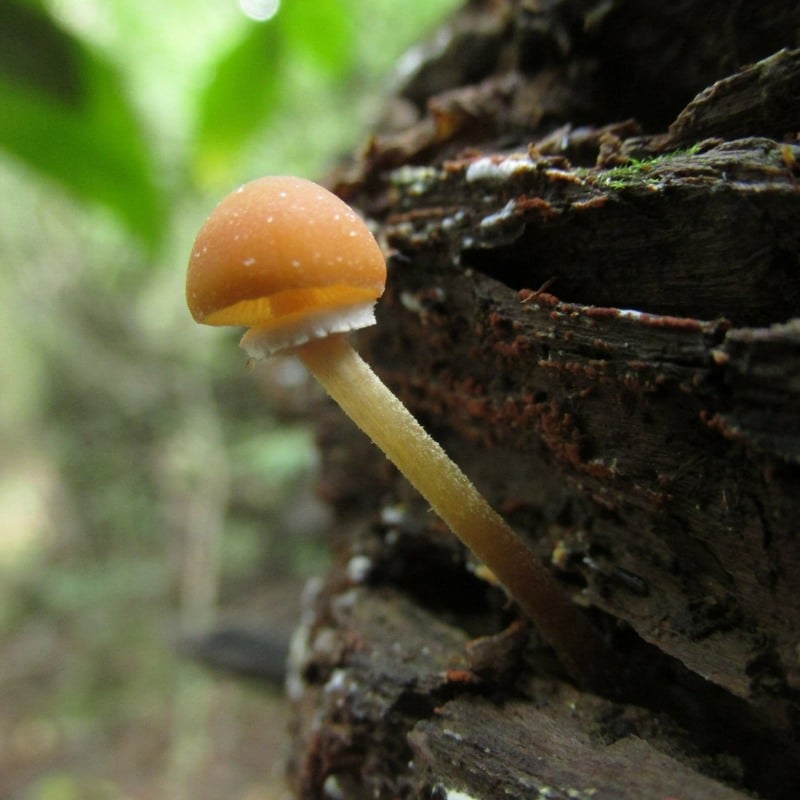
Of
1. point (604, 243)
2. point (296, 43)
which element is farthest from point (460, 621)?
point (296, 43)

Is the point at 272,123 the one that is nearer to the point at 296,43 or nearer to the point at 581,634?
the point at 296,43

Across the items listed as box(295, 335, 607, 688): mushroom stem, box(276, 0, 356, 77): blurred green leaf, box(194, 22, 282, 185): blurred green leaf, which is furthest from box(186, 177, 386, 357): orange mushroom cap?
box(194, 22, 282, 185): blurred green leaf

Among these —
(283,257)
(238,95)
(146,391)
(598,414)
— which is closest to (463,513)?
(598,414)

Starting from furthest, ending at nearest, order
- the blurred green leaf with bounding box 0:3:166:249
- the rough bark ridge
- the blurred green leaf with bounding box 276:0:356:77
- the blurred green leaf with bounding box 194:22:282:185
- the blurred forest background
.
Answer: the blurred green leaf with bounding box 194:22:282:185
the blurred forest background
the blurred green leaf with bounding box 276:0:356:77
the blurred green leaf with bounding box 0:3:166:249
the rough bark ridge

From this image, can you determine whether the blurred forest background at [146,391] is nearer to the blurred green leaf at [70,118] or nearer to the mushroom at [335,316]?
the blurred green leaf at [70,118]

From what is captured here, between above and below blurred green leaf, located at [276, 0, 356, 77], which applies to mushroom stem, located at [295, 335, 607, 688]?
below

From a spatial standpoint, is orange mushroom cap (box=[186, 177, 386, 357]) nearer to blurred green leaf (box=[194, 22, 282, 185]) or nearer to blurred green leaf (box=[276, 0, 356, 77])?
blurred green leaf (box=[276, 0, 356, 77])
